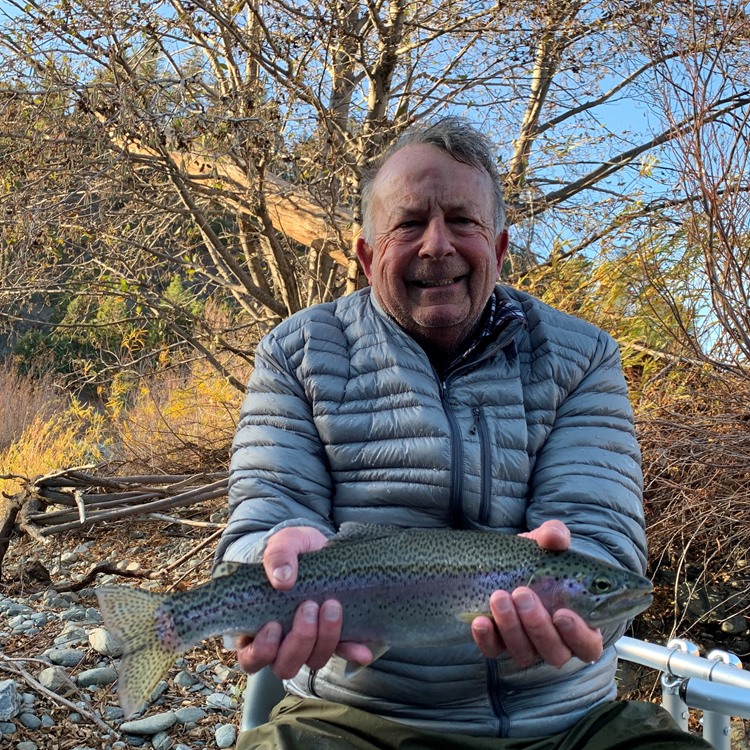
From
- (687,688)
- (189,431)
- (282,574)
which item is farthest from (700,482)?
(189,431)

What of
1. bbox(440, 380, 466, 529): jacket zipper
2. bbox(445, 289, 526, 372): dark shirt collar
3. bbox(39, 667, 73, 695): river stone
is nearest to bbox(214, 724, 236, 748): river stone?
bbox(39, 667, 73, 695): river stone

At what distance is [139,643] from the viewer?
220 centimetres

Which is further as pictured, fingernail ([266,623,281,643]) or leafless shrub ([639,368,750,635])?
leafless shrub ([639,368,750,635])

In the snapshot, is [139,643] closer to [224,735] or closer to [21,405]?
[224,735]

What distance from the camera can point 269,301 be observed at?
9406 mm

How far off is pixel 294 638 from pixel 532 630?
0.62 metres

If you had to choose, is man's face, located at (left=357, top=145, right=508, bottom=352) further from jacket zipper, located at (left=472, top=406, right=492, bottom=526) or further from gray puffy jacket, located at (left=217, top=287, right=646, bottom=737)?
jacket zipper, located at (left=472, top=406, right=492, bottom=526)

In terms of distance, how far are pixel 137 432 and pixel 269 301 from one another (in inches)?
120

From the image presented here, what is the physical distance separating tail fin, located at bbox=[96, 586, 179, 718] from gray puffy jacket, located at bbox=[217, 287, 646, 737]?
32 cm

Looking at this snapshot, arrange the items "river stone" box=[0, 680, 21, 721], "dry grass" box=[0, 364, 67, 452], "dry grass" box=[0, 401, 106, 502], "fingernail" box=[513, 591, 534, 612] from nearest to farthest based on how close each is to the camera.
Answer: "fingernail" box=[513, 591, 534, 612] < "river stone" box=[0, 680, 21, 721] < "dry grass" box=[0, 401, 106, 502] < "dry grass" box=[0, 364, 67, 452]

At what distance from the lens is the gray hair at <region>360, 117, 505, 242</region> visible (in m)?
2.85

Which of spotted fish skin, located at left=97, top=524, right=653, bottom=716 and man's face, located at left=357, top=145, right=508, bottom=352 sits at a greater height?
man's face, located at left=357, top=145, right=508, bottom=352

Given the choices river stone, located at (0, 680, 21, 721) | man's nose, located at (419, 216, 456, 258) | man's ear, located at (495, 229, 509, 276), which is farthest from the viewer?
river stone, located at (0, 680, 21, 721)

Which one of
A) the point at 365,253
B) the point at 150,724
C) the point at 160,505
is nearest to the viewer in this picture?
the point at 365,253
